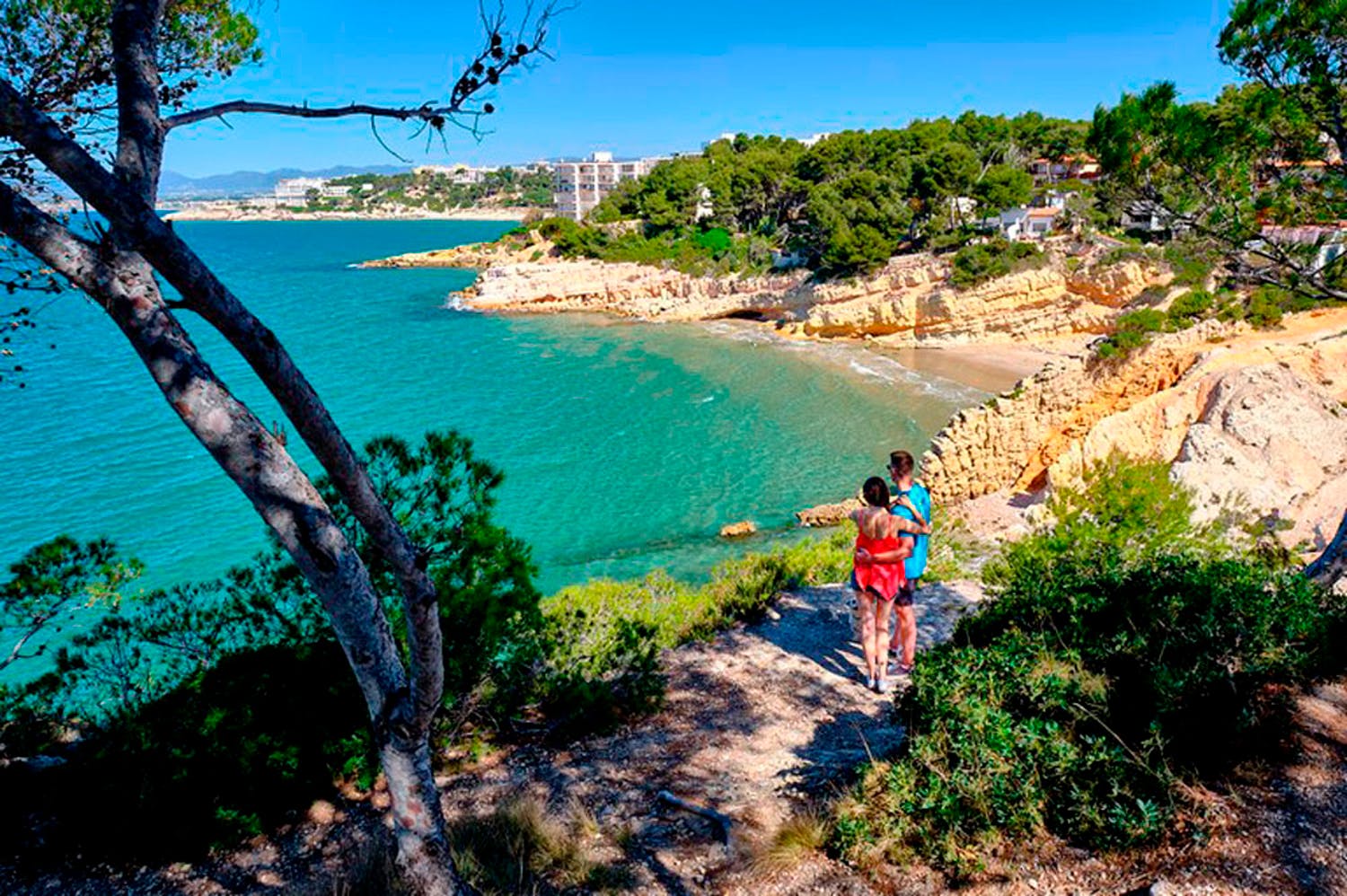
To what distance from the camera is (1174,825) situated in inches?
131

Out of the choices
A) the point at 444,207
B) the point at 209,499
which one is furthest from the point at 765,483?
the point at 444,207

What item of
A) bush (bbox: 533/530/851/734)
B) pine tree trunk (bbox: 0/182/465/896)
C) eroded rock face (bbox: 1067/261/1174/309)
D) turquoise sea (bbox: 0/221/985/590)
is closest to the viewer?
pine tree trunk (bbox: 0/182/465/896)

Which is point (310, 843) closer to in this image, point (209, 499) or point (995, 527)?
point (995, 527)

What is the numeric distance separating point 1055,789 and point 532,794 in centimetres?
331

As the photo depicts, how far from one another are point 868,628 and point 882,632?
124 mm

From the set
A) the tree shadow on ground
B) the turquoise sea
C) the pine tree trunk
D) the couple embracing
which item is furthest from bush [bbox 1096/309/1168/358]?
the pine tree trunk

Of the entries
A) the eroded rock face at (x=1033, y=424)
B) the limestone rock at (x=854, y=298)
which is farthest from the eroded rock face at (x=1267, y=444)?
the limestone rock at (x=854, y=298)

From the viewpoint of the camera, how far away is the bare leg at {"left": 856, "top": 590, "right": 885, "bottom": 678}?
6.24 m

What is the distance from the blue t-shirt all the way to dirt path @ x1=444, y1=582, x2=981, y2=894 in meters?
0.65

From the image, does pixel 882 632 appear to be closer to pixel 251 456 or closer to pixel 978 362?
pixel 251 456

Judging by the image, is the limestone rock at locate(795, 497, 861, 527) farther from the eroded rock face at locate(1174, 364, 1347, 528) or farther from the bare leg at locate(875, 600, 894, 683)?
the bare leg at locate(875, 600, 894, 683)

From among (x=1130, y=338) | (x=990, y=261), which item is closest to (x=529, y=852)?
(x=1130, y=338)

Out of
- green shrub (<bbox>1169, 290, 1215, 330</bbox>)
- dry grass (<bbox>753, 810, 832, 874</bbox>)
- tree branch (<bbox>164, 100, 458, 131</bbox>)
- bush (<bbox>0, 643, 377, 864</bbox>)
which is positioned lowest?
bush (<bbox>0, 643, 377, 864</bbox>)

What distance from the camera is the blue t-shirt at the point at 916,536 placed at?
6.12 meters
